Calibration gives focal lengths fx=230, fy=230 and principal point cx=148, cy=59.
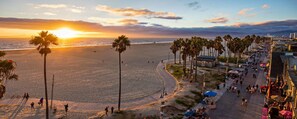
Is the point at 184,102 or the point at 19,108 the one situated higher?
the point at 184,102

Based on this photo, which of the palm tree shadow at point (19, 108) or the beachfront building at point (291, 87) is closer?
the beachfront building at point (291, 87)

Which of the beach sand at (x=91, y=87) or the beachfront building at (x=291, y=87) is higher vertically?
the beachfront building at (x=291, y=87)

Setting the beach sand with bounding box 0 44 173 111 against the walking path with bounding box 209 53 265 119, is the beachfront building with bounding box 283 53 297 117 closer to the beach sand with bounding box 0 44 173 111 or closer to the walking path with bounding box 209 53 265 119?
the walking path with bounding box 209 53 265 119

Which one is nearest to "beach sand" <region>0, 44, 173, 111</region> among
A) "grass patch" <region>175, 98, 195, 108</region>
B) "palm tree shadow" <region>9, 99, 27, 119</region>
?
"palm tree shadow" <region>9, 99, 27, 119</region>

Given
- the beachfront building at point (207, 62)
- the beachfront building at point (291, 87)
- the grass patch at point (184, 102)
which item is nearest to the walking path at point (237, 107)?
the grass patch at point (184, 102)

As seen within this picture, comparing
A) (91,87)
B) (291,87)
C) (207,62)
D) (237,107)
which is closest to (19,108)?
(91,87)

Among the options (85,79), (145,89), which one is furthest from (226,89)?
(85,79)

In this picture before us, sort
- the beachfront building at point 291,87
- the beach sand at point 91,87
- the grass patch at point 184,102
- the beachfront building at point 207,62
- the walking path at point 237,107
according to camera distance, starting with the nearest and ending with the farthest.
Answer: the beachfront building at point 291,87 < the walking path at point 237,107 < the grass patch at point 184,102 < the beach sand at point 91,87 < the beachfront building at point 207,62

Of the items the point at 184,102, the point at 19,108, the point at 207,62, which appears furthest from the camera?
the point at 207,62

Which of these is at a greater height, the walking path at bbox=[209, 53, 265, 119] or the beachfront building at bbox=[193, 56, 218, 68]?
the beachfront building at bbox=[193, 56, 218, 68]

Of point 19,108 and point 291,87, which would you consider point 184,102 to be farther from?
point 19,108

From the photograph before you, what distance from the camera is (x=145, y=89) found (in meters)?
43.7

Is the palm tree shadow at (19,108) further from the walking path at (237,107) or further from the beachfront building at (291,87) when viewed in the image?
the beachfront building at (291,87)

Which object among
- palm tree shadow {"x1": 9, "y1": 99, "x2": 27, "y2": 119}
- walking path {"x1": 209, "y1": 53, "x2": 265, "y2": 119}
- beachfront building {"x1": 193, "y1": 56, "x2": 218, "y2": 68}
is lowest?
palm tree shadow {"x1": 9, "y1": 99, "x2": 27, "y2": 119}
